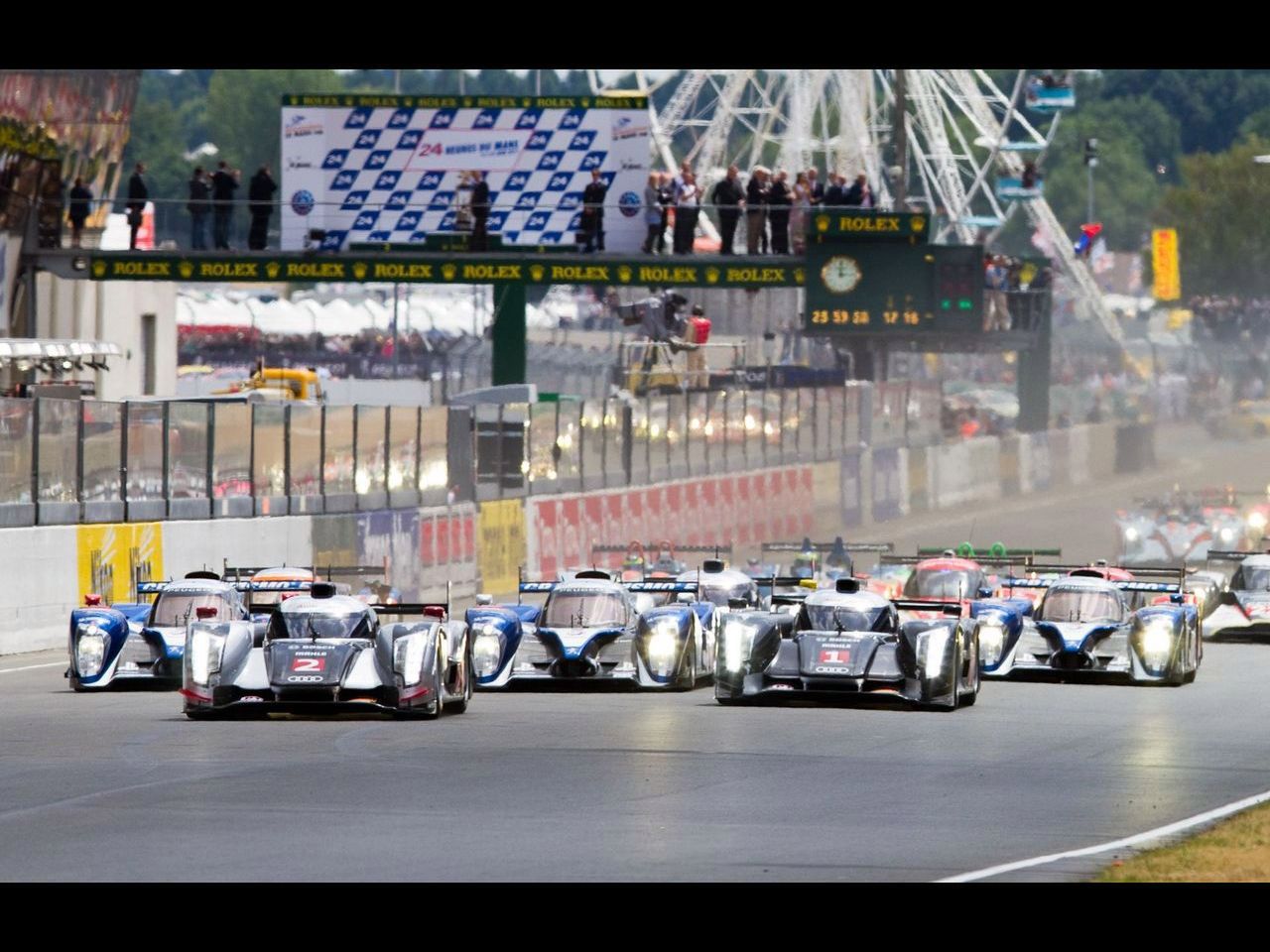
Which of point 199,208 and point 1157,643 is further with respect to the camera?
point 199,208

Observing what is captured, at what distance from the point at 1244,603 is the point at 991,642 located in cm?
861

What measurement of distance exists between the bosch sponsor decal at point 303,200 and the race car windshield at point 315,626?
92.5ft

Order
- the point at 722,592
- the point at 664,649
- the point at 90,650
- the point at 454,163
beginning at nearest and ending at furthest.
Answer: the point at 90,650 → the point at 664,649 → the point at 722,592 → the point at 454,163

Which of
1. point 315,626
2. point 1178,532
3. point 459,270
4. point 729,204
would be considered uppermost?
point 729,204

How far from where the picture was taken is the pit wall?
3064 centimetres

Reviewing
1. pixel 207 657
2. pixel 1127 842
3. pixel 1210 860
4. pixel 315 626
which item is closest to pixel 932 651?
pixel 315 626

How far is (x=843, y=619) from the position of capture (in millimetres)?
24062

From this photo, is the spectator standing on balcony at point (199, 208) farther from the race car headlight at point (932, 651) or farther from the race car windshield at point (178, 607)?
the race car headlight at point (932, 651)

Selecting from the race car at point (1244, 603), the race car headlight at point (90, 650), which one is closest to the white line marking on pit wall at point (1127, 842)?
the race car headlight at point (90, 650)

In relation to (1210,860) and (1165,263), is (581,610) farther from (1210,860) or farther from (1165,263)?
(1165,263)

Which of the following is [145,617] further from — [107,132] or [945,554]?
[107,132]

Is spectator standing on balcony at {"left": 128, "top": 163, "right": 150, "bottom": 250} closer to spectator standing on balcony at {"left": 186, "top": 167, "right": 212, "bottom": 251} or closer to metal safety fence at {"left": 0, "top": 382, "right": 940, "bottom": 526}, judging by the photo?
spectator standing on balcony at {"left": 186, "top": 167, "right": 212, "bottom": 251}
